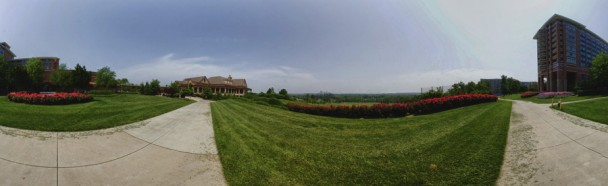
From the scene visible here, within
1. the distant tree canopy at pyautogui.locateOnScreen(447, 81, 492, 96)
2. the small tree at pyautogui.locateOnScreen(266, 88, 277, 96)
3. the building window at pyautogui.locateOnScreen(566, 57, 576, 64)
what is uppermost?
the building window at pyautogui.locateOnScreen(566, 57, 576, 64)

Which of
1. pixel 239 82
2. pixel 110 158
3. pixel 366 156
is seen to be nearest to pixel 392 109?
pixel 366 156

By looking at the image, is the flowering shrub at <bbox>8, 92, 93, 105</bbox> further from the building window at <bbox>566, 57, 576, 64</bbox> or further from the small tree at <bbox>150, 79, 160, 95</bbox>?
the building window at <bbox>566, 57, 576, 64</bbox>

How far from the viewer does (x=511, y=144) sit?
6.39 metres

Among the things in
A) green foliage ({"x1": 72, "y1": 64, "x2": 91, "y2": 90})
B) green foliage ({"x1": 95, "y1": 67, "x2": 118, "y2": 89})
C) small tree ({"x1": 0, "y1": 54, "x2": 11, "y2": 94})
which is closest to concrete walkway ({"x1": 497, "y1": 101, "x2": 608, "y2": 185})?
green foliage ({"x1": 72, "y1": 64, "x2": 91, "y2": 90})

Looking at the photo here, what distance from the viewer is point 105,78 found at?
38188mm

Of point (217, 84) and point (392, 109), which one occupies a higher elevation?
point (217, 84)

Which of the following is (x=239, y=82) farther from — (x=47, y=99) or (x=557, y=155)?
(x=557, y=155)

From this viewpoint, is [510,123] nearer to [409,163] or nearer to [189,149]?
[409,163]

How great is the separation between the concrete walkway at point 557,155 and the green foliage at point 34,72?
51.7 m

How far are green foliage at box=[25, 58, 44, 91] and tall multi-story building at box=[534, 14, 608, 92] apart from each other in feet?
314

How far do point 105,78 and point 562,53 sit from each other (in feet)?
309

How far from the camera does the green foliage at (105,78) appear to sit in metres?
37.8

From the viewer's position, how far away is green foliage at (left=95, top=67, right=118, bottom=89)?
37750mm

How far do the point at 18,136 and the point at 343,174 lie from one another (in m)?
9.04
